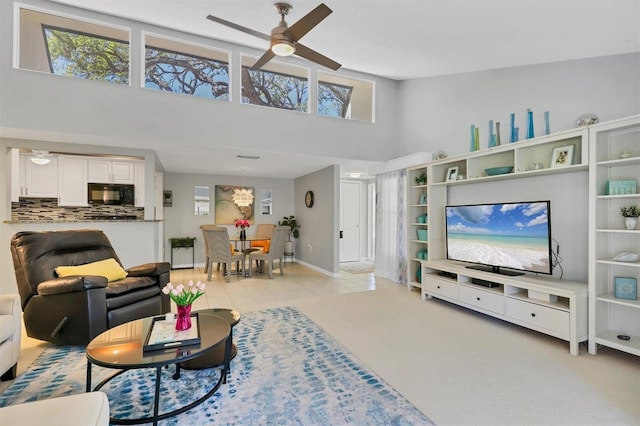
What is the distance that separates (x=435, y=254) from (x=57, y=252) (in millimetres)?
4615

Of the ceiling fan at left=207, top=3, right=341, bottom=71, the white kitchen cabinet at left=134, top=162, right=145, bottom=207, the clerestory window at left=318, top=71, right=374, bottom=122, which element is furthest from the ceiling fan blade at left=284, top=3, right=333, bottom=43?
the white kitchen cabinet at left=134, top=162, right=145, bottom=207

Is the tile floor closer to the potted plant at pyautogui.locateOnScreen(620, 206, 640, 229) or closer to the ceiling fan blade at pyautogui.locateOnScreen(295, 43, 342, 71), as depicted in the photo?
the potted plant at pyautogui.locateOnScreen(620, 206, 640, 229)

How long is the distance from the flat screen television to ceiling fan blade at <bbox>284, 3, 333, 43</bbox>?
2.71m

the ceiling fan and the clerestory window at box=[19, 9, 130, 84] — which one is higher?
the clerestory window at box=[19, 9, 130, 84]

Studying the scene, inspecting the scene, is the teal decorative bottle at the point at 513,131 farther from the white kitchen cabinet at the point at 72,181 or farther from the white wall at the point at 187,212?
the white kitchen cabinet at the point at 72,181

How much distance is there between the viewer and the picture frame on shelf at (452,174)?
4.27 meters

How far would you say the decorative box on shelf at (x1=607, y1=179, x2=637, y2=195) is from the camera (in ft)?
8.36

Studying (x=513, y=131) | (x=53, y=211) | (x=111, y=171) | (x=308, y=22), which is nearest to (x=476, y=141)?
(x=513, y=131)

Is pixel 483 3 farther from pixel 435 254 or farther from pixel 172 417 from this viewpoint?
pixel 172 417

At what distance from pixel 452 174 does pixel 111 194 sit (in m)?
5.48

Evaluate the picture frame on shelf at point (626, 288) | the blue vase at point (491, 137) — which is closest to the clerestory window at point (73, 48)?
the blue vase at point (491, 137)

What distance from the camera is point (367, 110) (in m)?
5.75

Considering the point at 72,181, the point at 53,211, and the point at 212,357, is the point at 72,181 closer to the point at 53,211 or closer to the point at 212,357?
the point at 53,211

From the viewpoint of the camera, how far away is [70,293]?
2.65 m
